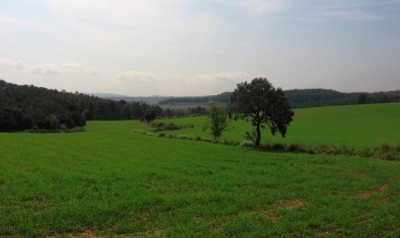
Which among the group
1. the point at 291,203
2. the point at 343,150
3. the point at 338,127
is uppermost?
the point at 291,203

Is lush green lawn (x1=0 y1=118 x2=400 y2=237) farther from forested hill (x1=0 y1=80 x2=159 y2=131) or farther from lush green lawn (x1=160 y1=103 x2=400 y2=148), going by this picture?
forested hill (x1=0 y1=80 x2=159 y2=131)

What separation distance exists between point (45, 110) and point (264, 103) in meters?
91.6

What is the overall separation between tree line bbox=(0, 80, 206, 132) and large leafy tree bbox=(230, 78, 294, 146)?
6851 centimetres

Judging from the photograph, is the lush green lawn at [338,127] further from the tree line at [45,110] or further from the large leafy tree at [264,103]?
the tree line at [45,110]

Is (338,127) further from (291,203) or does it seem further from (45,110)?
(45,110)

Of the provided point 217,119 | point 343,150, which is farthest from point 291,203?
point 217,119

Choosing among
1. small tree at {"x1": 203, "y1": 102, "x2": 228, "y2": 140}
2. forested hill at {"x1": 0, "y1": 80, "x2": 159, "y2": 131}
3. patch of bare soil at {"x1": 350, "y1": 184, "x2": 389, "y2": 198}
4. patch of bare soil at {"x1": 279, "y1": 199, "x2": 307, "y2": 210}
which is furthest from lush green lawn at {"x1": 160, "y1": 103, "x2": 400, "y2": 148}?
forested hill at {"x1": 0, "y1": 80, "x2": 159, "y2": 131}

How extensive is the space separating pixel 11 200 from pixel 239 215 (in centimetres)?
914

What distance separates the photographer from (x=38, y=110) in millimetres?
103375

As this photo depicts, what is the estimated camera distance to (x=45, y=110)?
111 meters

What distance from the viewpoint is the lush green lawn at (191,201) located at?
11023 mm

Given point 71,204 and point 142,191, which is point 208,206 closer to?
point 142,191

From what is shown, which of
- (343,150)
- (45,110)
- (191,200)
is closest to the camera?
(191,200)

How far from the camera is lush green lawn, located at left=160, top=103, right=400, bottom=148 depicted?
58812mm
